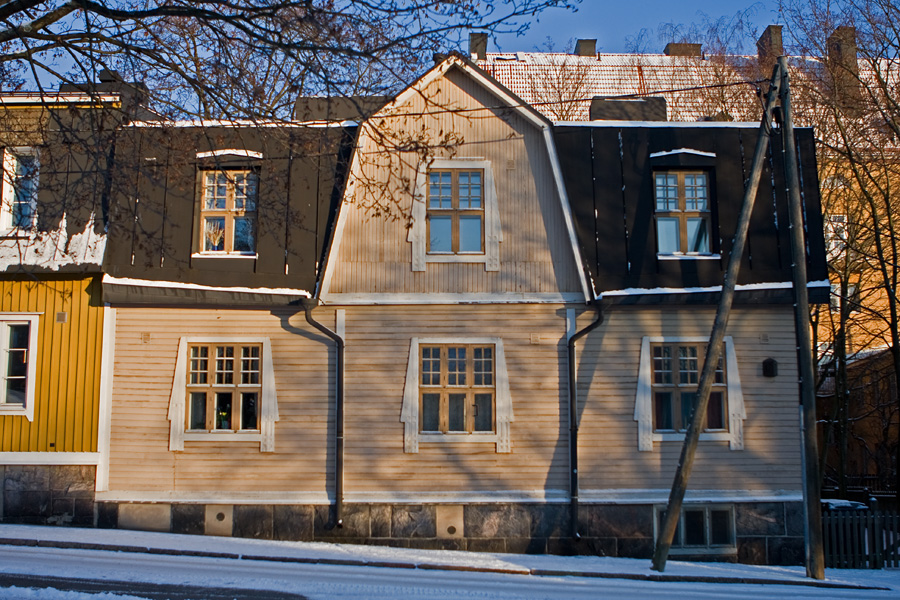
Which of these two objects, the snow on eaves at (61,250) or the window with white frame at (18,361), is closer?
the snow on eaves at (61,250)

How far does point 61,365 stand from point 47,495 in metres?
2.24

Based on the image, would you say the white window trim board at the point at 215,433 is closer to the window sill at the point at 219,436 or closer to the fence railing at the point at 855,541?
the window sill at the point at 219,436

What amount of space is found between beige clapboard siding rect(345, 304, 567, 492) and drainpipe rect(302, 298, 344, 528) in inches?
6.0

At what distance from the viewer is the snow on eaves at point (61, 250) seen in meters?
13.7

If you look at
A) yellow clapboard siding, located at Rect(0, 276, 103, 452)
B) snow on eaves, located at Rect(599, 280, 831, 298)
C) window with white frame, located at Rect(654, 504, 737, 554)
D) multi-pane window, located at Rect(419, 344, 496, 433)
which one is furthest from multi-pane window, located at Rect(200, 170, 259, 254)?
window with white frame, located at Rect(654, 504, 737, 554)

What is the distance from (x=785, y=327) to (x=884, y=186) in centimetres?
1147

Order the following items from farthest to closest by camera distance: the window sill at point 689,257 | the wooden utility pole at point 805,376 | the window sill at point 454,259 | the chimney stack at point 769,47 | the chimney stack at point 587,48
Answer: the chimney stack at point 587,48, the chimney stack at point 769,47, the window sill at point 689,257, the window sill at point 454,259, the wooden utility pole at point 805,376

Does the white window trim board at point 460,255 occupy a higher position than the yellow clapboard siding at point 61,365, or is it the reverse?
the white window trim board at point 460,255

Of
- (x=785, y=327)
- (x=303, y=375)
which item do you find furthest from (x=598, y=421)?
(x=303, y=375)

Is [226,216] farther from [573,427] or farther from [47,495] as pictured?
[573,427]

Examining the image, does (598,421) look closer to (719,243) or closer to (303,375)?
(719,243)

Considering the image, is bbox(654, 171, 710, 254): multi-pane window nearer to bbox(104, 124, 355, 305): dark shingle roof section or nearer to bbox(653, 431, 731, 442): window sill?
bbox(653, 431, 731, 442): window sill

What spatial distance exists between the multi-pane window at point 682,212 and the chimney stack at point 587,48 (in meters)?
19.7

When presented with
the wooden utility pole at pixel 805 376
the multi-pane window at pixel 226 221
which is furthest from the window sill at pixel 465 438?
the wooden utility pole at pixel 805 376
